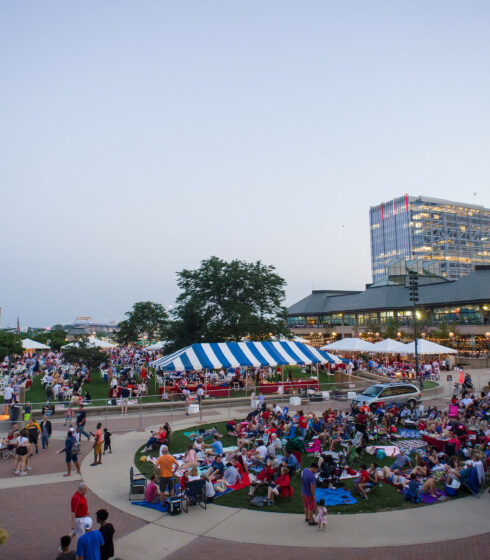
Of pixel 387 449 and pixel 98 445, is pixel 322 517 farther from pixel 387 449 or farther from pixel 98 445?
pixel 98 445

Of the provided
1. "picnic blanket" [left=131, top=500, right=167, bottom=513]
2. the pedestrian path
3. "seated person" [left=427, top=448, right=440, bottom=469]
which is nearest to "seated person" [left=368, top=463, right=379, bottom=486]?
"seated person" [left=427, top=448, right=440, bottom=469]

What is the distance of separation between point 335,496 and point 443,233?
172991 mm

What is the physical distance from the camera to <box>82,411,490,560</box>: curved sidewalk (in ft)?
28.2

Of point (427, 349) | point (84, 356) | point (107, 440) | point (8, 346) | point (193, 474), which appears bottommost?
point (107, 440)

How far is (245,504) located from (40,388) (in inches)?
1049

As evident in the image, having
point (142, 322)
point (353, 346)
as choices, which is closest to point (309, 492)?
point (353, 346)

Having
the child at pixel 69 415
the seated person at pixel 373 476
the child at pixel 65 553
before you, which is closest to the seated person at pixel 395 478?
the seated person at pixel 373 476

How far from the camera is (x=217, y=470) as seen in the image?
12.2 m

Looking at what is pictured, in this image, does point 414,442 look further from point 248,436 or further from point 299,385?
point 299,385

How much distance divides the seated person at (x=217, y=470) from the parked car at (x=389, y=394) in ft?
39.9

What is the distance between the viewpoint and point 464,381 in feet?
91.4

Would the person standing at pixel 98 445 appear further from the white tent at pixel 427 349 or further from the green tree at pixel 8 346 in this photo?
the green tree at pixel 8 346

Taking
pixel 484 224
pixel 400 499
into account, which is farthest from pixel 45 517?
pixel 484 224

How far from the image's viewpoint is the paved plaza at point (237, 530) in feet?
26.8
